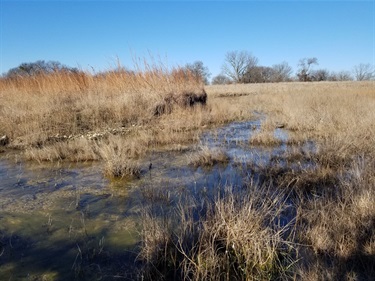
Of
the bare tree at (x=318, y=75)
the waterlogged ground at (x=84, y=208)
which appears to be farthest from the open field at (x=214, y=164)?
the bare tree at (x=318, y=75)

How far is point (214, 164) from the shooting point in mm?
4816

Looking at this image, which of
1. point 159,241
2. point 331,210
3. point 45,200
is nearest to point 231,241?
point 159,241

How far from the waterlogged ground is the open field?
0.49 ft

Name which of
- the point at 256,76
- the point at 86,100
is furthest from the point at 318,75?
the point at 86,100

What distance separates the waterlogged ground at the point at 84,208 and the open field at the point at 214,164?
0.15m

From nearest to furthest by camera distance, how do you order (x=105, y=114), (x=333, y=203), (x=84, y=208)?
(x=333, y=203) < (x=84, y=208) < (x=105, y=114)

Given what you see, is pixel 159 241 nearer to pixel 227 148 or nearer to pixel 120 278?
pixel 120 278

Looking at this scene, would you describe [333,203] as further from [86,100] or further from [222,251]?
[86,100]

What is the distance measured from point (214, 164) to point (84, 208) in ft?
7.55

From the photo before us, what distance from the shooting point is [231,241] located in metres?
2.16

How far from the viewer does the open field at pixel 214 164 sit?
82.0 inches

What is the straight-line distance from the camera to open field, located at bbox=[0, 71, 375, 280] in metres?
2.08

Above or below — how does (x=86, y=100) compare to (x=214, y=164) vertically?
above

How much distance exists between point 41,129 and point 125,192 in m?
4.26
